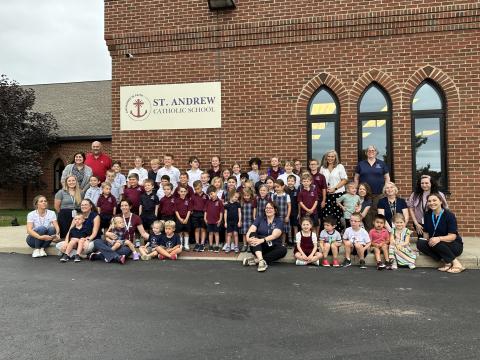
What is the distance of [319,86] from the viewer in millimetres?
9336

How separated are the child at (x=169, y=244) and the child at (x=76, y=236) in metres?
1.49

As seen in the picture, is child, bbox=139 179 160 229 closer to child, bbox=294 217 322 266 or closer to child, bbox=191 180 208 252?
child, bbox=191 180 208 252

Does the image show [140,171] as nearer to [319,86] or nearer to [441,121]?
[319,86]

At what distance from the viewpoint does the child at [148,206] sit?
8172mm

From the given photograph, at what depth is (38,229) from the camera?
25.7ft

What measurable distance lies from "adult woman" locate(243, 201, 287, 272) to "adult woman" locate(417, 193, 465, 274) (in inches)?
97.3

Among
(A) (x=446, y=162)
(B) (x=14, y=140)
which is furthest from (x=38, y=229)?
(B) (x=14, y=140)

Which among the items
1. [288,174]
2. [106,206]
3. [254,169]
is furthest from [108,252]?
[288,174]

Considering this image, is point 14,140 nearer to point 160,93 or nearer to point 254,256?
point 160,93

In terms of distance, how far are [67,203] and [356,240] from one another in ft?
19.5

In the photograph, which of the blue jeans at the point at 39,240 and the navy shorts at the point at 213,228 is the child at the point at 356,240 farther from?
the blue jeans at the point at 39,240

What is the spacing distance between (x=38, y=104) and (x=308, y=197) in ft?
79.4

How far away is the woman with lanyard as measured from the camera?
23.6 ft

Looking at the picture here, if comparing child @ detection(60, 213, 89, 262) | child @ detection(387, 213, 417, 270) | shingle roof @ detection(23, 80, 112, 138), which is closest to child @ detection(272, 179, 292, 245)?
child @ detection(387, 213, 417, 270)
